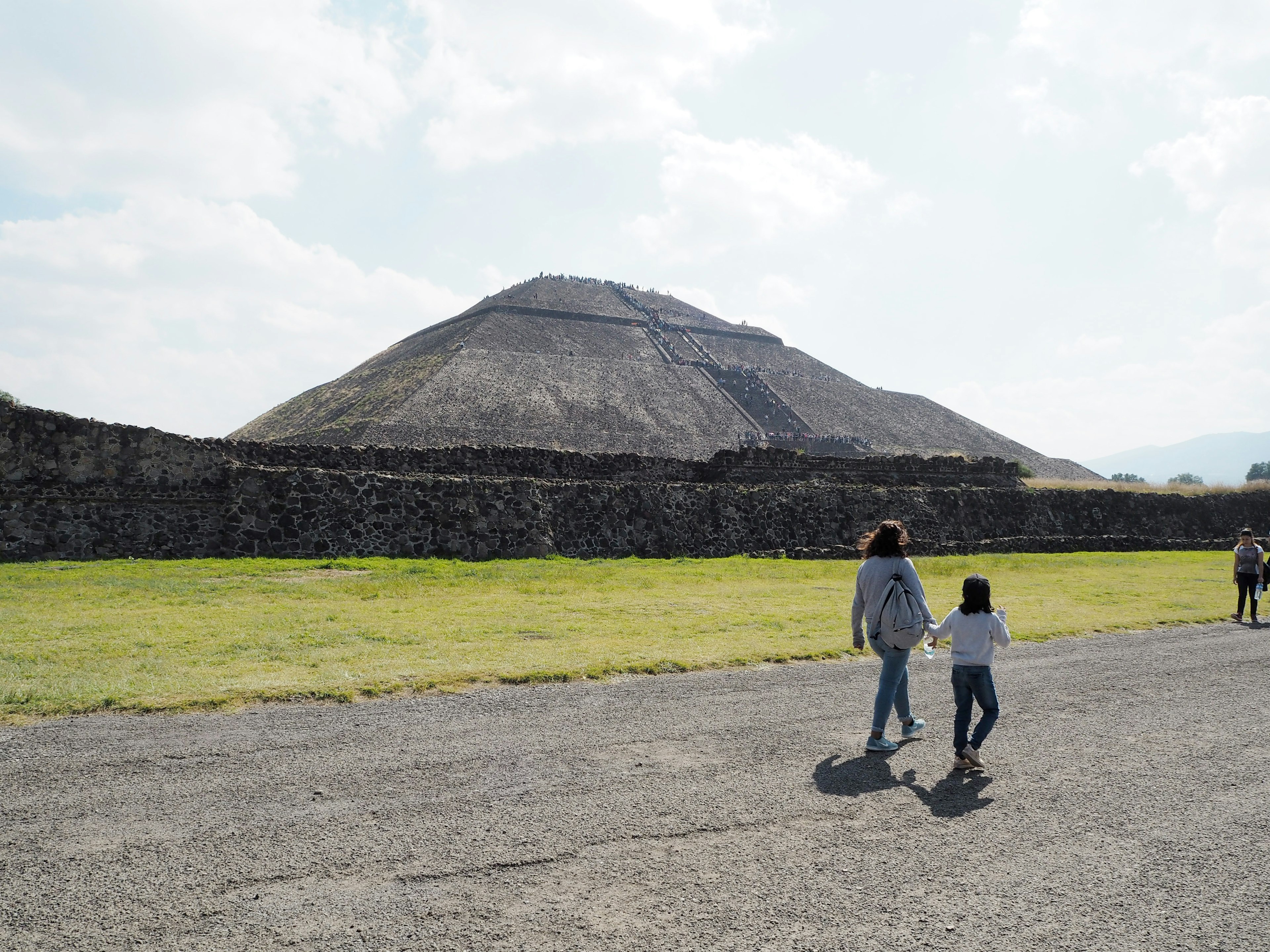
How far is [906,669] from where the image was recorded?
6.27 m

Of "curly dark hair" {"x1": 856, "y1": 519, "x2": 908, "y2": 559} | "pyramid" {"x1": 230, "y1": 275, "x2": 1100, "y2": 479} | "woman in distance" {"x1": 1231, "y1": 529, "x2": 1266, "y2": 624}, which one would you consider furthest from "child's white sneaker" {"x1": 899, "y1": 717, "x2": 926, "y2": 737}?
"pyramid" {"x1": 230, "y1": 275, "x2": 1100, "y2": 479}

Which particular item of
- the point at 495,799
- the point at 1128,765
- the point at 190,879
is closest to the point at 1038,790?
the point at 1128,765

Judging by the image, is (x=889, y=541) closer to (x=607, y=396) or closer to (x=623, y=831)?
(x=623, y=831)

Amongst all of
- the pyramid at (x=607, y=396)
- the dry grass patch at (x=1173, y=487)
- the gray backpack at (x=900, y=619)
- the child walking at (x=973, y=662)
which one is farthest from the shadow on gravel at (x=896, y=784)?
the pyramid at (x=607, y=396)

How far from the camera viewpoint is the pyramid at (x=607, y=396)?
6341 cm

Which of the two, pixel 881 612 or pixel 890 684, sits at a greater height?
pixel 881 612

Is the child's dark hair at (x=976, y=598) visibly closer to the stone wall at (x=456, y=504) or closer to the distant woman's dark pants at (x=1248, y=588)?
the distant woman's dark pants at (x=1248, y=588)

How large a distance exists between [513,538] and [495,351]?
63.1 metres

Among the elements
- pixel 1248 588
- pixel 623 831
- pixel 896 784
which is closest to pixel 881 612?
pixel 896 784

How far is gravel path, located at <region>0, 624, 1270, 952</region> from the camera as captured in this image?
346cm

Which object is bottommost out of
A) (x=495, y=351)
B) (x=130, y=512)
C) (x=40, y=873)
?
(x=40, y=873)

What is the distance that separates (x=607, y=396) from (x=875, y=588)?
2712 inches

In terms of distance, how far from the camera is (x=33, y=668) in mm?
7602

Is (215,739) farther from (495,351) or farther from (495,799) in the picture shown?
(495,351)
